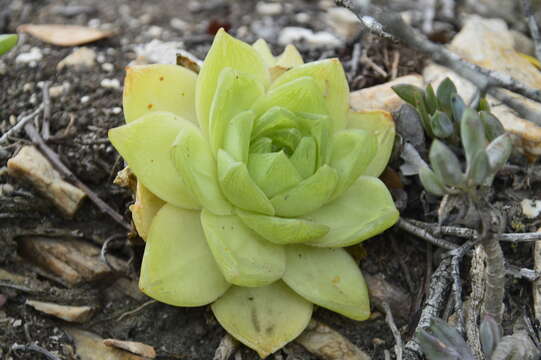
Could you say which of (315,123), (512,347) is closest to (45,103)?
(315,123)

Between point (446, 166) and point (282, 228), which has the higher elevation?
point (446, 166)

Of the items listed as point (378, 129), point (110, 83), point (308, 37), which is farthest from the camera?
point (308, 37)

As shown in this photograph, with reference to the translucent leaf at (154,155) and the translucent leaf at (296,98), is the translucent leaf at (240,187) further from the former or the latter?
the translucent leaf at (296,98)

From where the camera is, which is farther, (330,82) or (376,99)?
(376,99)

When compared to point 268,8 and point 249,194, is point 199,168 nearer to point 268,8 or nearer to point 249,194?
point 249,194

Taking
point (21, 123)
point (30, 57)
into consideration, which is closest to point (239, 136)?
point (21, 123)

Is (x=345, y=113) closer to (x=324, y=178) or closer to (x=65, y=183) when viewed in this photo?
(x=324, y=178)
